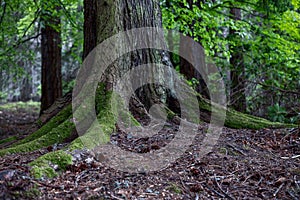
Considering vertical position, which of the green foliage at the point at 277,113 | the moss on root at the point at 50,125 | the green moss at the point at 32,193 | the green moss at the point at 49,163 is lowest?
the green moss at the point at 32,193

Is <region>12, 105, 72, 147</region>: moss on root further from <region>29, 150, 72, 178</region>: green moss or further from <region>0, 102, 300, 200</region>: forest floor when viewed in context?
<region>29, 150, 72, 178</region>: green moss

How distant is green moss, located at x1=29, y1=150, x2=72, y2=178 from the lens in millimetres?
2449

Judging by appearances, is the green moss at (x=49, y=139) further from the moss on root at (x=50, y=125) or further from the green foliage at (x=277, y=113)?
the green foliage at (x=277, y=113)

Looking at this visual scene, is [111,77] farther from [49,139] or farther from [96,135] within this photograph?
[49,139]

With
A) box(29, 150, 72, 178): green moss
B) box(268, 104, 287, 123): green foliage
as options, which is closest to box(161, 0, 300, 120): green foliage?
box(268, 104, 287, 123): green foliage

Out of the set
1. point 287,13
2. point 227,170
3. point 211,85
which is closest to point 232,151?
point 227,170

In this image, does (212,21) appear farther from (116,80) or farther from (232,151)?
(232,151)

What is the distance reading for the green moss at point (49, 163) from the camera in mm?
2449

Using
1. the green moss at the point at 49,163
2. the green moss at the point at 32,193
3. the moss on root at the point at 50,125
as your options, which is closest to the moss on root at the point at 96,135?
the green moss at the point at 49,163

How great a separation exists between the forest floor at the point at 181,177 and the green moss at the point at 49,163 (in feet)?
0.19

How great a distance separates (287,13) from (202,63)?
251 centimetres

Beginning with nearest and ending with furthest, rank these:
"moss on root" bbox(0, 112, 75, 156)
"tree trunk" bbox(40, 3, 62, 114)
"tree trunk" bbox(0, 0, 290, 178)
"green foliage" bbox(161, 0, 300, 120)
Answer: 1. "moss on root" bbox(0, 112, 75, 156)
2. "tree trunk" bbox(0, 0, 290, 178)
3. "green foliage" bbox(161, 0, 300, 120)
4. "tree trunk" bbox(40, 3, 62, 114)

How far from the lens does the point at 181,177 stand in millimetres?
2730

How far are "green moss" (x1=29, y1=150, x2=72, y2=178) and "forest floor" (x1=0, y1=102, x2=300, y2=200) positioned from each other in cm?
6
